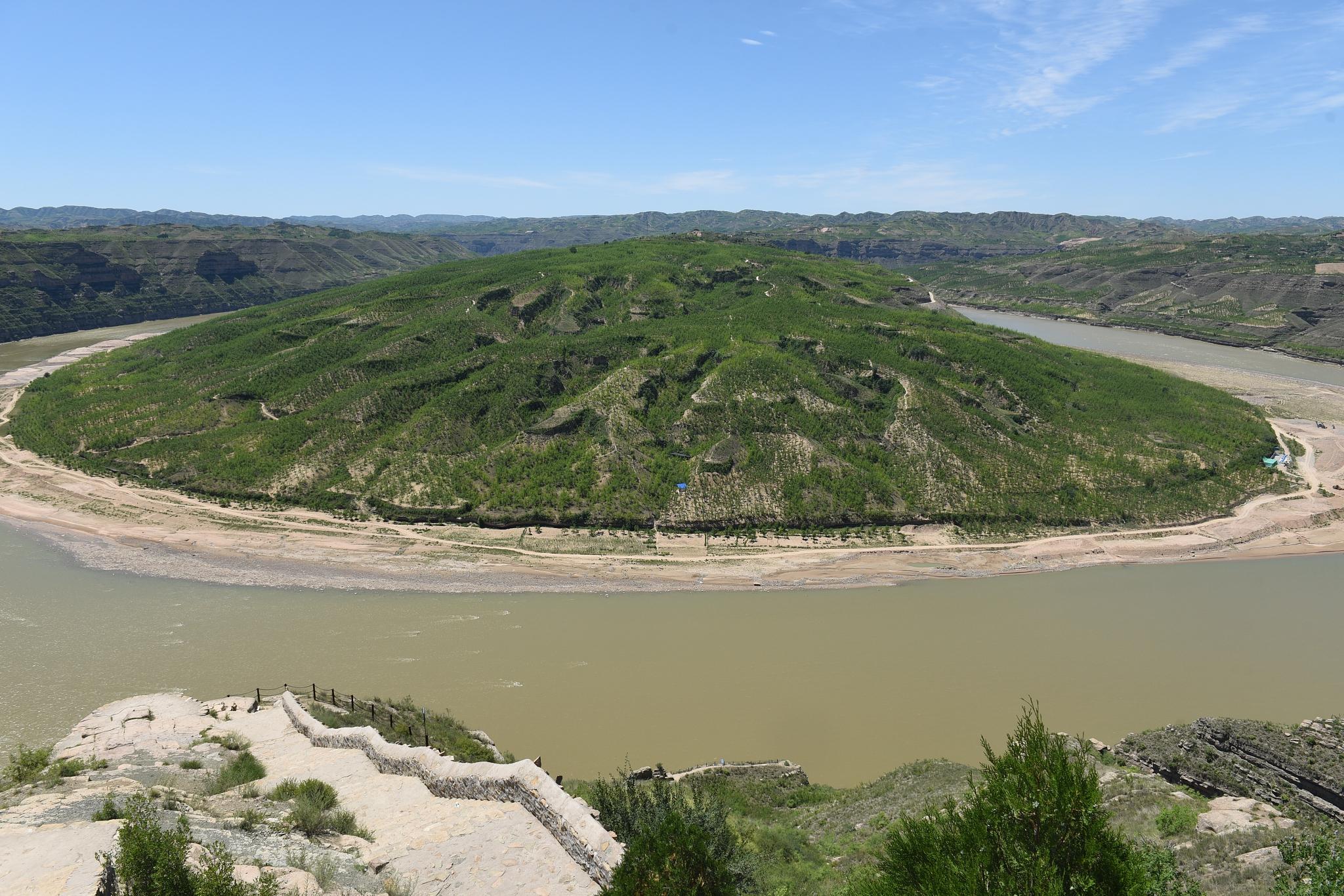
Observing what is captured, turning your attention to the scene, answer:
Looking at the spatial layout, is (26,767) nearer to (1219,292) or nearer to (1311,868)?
(1311,868)

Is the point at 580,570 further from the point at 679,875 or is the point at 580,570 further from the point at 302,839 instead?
the point at 679,875

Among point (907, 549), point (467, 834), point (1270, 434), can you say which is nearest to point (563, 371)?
point (907, 549)

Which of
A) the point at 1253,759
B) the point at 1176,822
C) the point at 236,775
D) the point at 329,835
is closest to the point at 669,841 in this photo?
the point at 329,835

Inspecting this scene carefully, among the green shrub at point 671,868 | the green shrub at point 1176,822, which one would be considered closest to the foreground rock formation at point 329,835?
the green shrub at point 671,868

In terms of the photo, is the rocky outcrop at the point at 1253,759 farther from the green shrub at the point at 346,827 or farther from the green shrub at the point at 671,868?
the green shrub at the point at 346,827

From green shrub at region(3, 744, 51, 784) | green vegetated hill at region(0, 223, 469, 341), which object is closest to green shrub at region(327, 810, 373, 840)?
green shrub at region(3, 744, 51, 784)

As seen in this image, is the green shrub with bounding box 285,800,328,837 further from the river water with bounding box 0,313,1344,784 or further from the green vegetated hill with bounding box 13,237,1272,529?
the green vegetated hill with bounding box 13,237,1272,529

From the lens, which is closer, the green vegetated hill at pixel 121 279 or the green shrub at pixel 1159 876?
the green shrub at pixel 1159 876
